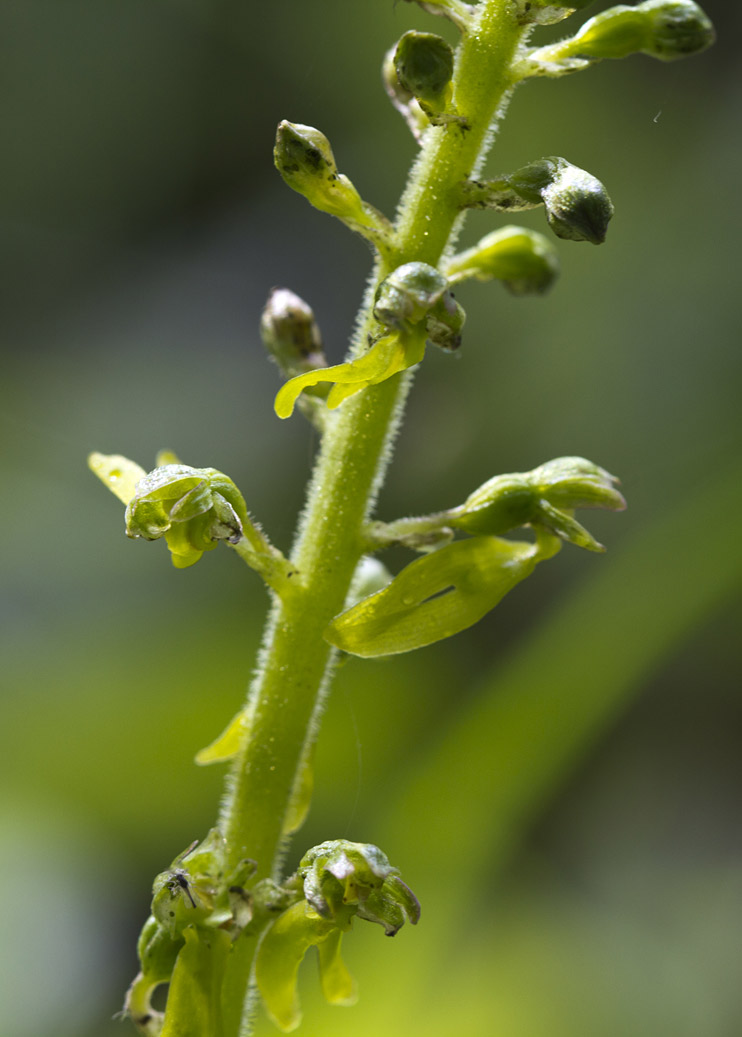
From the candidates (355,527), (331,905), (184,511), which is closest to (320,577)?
(355,527)

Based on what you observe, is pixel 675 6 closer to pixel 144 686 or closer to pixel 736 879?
pixel 144 686

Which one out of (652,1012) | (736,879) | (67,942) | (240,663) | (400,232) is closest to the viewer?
(400,232)

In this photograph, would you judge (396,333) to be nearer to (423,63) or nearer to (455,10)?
(423,63)

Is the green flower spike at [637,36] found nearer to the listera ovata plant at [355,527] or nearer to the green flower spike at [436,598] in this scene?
the listera ovata plant at [355,527]

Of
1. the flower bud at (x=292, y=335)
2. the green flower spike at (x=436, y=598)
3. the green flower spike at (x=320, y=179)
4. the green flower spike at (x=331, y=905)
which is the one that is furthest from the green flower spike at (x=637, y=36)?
the green flower spike at (x=331, y=905)

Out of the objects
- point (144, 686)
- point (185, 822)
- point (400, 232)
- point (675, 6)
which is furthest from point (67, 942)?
point (675, 6)
